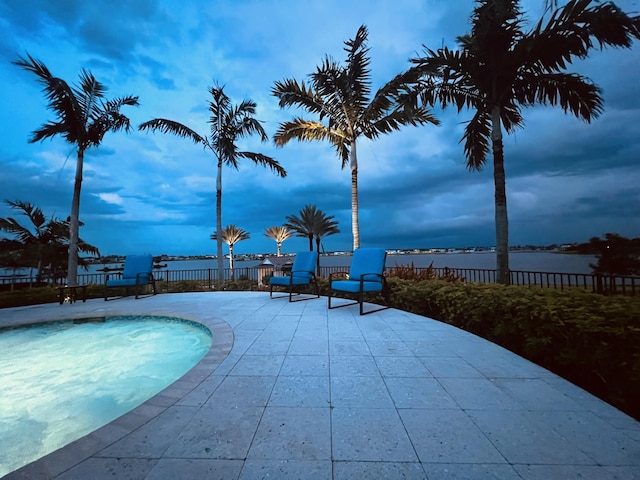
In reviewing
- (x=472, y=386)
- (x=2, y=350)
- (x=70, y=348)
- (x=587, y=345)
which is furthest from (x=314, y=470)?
(x=2, y=350)

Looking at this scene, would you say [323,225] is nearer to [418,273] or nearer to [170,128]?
[170,128]

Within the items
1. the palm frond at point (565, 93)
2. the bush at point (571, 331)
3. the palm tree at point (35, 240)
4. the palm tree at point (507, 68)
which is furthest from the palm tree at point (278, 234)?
the bush at point (571, 331)

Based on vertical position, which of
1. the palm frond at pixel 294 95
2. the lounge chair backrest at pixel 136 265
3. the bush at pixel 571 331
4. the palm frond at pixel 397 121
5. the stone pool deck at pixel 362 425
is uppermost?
the palm frond at pixel 294 95

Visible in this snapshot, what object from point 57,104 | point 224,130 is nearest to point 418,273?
point 224,130

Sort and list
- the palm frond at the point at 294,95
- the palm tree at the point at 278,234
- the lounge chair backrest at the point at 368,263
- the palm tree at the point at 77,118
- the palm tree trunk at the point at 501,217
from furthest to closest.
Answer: the palm tree at the point at 278,234
the palm frond at the point at 294,95
the palm tree at the point at 77,118
the palm tree trunk at the point at 501,217
the lounge chair backrest at the point at 368,263

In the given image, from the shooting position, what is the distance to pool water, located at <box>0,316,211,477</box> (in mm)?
2411

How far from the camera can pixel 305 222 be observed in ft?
59.1

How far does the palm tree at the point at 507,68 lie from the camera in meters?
6.02

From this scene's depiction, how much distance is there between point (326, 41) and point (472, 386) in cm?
1057

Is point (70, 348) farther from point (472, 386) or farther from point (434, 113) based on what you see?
point (434, 113)

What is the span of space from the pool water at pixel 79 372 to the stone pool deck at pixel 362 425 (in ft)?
3.06

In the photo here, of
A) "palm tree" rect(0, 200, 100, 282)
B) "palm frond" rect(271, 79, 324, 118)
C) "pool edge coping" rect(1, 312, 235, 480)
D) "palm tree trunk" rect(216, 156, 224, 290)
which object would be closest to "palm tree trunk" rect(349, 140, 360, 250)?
"palm frond" rect(271, 79, 324, 118)

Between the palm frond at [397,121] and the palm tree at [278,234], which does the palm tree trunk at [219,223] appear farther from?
the palm tree at [278,234]

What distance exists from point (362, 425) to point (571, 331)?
2.05 metres
